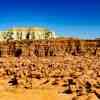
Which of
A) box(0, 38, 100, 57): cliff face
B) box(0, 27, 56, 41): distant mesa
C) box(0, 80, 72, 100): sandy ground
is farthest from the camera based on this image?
box(0, 27, 56, 41): distant mesa

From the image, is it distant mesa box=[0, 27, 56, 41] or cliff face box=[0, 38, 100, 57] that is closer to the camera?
cliff face box=[0, 38, 100, 57]

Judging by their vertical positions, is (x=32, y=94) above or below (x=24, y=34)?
below

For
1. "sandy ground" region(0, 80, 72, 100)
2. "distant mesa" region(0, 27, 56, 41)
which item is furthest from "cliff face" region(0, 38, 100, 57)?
"distant mesa" region(0, 27, 56, 41)

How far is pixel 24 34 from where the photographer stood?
10850cm

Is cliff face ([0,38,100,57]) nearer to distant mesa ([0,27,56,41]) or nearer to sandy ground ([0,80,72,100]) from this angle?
sandy ground ([0,80,72,100])

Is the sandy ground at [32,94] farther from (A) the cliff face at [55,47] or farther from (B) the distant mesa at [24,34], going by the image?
(B) the distant mesa at [24,34]

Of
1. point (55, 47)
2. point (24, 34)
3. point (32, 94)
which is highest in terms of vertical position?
point (24, 34)

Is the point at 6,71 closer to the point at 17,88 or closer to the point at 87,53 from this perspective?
the point at 17,88

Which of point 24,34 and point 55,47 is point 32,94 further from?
point 24,34

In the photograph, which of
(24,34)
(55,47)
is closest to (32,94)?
(55,47)

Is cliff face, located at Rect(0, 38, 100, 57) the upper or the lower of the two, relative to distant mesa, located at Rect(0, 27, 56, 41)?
lower

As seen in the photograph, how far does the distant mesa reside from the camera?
104 m

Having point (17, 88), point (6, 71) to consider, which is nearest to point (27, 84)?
point (17, 88)

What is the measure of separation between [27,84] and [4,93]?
169 centimetres
